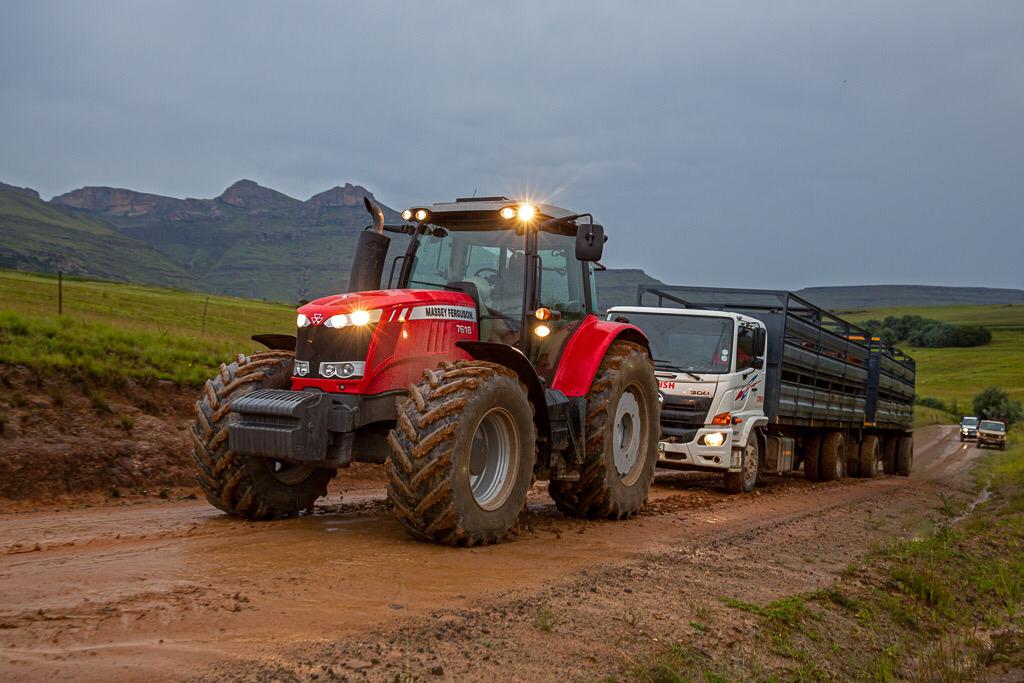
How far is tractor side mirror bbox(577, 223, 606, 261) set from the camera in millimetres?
7273

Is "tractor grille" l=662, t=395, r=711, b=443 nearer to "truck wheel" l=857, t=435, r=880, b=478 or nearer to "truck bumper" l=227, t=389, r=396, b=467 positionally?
"truck bumper" l=227, t=389, r=396, b=467

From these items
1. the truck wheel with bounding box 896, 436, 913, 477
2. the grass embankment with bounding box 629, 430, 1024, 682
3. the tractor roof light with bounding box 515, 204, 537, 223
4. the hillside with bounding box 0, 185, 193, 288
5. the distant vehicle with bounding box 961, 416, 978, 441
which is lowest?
the distant vehicle with bounding box 961, 416, 978, 441

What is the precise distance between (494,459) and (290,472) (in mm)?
1732

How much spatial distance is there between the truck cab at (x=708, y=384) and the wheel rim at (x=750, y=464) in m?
0.01

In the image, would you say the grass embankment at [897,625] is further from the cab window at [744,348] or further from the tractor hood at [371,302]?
the cab window at [744,348]

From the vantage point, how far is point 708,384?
12141 millimetres

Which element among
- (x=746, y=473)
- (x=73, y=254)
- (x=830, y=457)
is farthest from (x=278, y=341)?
(x=73, y=254)

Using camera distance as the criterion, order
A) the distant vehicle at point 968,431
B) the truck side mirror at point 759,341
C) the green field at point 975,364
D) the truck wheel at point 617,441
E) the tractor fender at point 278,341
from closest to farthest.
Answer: the tractor fender at point 278,341 → the truck wheel at point 617,441 → the truck side mirror at point 759,341 → the distant vehicle at point 968,431 → the green field at point 975,364

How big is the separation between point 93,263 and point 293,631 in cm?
17258

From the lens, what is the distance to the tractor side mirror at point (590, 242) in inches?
286

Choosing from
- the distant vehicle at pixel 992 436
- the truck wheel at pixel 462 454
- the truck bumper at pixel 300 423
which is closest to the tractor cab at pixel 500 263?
the truck wheel at pixel 462 454

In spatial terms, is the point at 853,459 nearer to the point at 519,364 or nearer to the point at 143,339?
the point at 519,364

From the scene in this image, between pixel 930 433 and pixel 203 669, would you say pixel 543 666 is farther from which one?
pixel 930 433

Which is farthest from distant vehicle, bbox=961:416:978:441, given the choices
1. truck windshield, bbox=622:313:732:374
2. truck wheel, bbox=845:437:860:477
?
truck windshield, bbox=622:313:732:374
